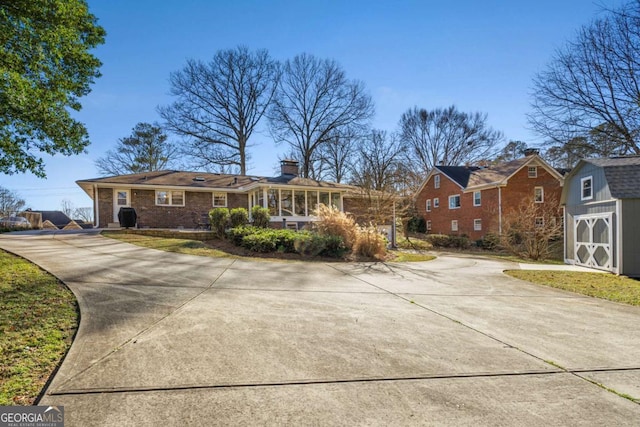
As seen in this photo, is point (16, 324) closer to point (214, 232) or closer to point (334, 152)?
point (214, 232)

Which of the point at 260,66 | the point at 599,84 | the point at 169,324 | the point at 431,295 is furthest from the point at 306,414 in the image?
the point at 260,66

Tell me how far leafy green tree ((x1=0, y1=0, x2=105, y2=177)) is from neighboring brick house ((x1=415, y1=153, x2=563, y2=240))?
2210cm

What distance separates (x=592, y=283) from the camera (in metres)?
8.65

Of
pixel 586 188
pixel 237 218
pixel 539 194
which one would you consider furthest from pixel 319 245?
pixel 539 194

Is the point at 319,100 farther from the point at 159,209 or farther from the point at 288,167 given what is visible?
the point at 159,209

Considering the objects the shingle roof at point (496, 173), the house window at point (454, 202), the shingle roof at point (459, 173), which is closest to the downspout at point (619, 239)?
the shingle roof at point (496, 173)

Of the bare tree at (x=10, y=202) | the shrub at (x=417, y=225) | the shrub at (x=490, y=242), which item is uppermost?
the bare tree at (x=10, y=202)

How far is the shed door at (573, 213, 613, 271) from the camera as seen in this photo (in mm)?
11109

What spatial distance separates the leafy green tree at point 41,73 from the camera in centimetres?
651

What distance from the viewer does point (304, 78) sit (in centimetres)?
3188

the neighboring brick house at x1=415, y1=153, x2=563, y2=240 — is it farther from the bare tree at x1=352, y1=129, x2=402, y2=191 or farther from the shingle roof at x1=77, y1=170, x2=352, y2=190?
the shingle roof at x1=77, y1=170, x2=352, y2=190

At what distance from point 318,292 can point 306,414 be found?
3.92m

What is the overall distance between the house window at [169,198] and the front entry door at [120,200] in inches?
59.4

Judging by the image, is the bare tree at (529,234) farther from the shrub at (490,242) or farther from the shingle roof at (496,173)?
the shingle roof at (496,173)
